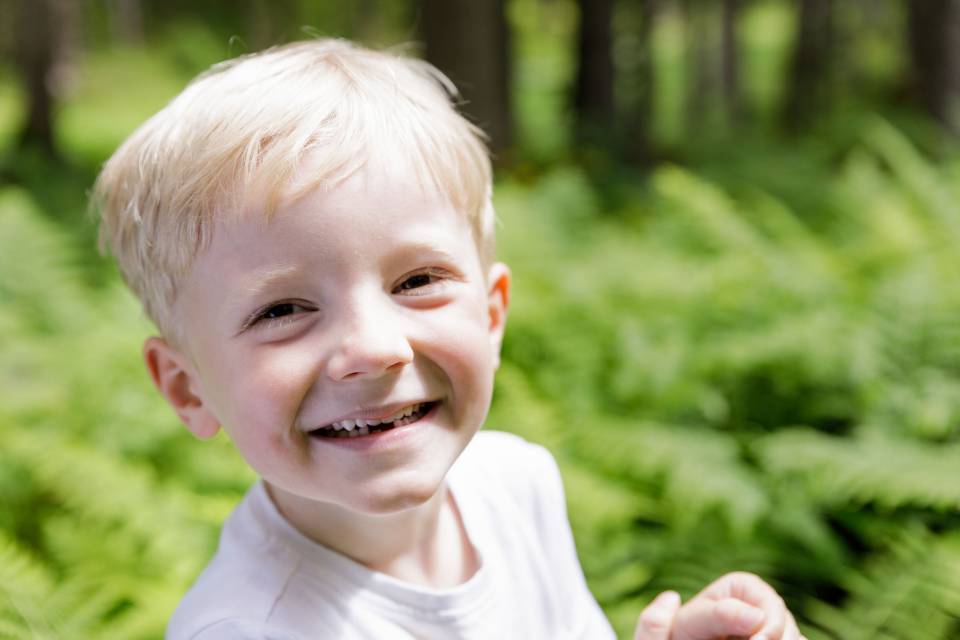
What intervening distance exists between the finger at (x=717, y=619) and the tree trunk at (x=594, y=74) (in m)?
9.26

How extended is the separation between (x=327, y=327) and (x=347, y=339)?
41 mm

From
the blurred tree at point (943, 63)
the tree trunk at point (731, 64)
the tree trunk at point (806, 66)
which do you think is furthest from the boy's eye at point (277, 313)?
the tree trunk at point (731, 64)

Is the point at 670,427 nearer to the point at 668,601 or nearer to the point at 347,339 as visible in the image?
the point at 668,601

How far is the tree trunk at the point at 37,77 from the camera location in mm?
10391

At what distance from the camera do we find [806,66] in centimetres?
1321

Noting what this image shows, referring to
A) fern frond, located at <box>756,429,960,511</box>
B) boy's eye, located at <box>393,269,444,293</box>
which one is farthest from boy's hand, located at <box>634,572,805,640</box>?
fern frond, located at <box>756,429,960,511</box>

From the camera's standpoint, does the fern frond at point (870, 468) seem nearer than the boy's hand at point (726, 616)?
No

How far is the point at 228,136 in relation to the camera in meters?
1.20

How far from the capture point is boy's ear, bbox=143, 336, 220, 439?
1.38 m

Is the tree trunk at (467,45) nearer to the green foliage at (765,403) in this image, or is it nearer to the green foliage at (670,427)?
the green foliage at (765,403)

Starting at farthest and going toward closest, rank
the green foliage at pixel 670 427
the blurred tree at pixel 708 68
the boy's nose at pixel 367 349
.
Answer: the blurred tree at pixel 708 68
the green foliage at pixel 670 427
the boy's nose at pixel 367 349

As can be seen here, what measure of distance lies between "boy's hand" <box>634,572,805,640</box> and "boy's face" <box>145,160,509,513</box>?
40 cm

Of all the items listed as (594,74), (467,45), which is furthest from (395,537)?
(594,74)

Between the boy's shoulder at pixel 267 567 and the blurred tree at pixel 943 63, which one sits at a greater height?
the boy's shoulder at pixel 267 567
